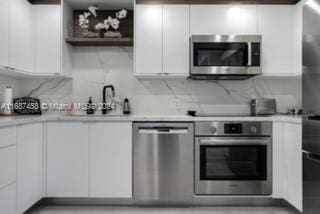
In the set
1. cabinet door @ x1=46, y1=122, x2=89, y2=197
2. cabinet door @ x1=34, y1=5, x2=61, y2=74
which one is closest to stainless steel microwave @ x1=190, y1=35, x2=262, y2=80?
cabinet door @ x1=46, y1=122, x2=89, y2=197

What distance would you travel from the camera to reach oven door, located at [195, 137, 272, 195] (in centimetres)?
271

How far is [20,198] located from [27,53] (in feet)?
4.84

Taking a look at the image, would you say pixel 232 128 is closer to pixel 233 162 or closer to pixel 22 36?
pixel 233 162

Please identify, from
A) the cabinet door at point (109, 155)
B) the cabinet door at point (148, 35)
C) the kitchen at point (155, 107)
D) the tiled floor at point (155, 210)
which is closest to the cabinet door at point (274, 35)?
the kitchen at point (155, 107)

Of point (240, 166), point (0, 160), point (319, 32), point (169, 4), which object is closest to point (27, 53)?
point (0, 160)

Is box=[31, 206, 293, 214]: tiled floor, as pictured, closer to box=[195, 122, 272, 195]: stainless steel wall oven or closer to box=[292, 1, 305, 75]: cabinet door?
box=[195, 122, 272, 195]: stainless steel wall oven

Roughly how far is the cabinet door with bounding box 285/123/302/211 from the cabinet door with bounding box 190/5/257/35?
1.15m

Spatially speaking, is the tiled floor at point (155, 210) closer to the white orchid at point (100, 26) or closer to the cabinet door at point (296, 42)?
the cabinet door at point (296, 42)

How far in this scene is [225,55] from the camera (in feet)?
9.46

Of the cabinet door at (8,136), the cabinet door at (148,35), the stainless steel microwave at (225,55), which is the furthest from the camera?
the cabinet door at (148,35)

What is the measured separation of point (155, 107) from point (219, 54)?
1.00 m

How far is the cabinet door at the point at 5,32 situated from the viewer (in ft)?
8.00

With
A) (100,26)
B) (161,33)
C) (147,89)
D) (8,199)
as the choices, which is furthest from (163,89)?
(8,199)

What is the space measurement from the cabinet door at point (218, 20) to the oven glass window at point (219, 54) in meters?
0.22
